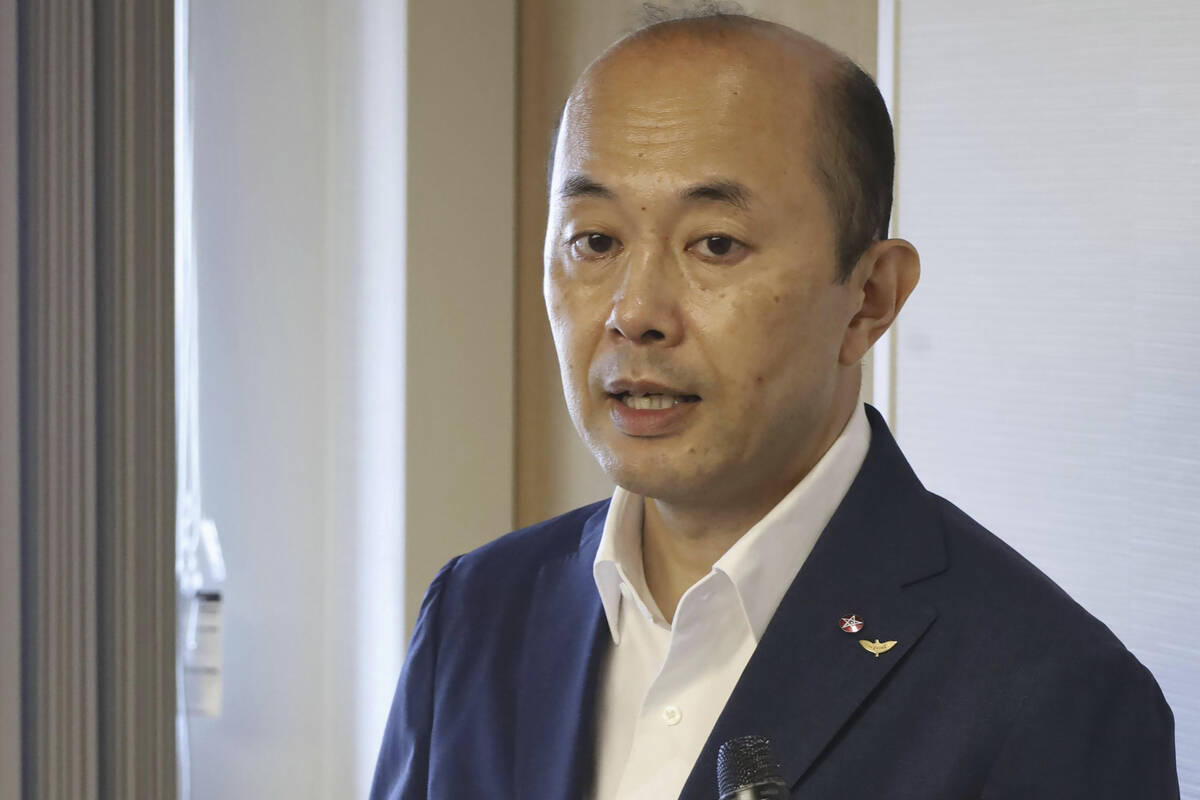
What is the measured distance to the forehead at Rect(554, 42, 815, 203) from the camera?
1.04 meters

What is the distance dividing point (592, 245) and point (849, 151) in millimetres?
226

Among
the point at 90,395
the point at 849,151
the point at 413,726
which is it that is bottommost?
the point at 413,726

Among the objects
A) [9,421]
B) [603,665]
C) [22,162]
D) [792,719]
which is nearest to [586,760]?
[603,665]

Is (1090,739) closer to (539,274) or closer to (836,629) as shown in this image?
(836,629)

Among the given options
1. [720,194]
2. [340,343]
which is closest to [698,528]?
[720,194]

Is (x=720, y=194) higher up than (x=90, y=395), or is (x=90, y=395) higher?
(x=720, y=194)

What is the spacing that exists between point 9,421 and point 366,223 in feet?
2.25

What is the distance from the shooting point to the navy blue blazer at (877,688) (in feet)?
3.11

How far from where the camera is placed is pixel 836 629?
1.05 metres

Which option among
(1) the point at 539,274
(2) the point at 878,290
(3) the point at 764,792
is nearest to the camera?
(3) the point at 764,792

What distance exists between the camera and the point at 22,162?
1814mm

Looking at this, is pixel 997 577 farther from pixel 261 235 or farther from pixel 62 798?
pixel 261 235

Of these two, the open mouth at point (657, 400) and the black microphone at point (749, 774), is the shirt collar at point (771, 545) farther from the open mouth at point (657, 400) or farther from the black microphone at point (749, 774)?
the black microphone at point (749, 774)

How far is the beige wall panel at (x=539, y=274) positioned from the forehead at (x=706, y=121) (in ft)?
3.71
